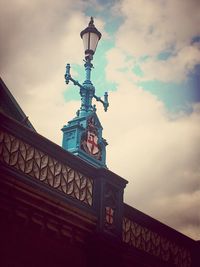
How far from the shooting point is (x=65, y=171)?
9062 millimetres

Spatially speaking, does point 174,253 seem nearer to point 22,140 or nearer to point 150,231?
point 150,231

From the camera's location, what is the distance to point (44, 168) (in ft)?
28.3

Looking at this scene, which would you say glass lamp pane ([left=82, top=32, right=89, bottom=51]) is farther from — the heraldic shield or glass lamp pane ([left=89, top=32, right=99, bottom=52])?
the heraldic shield

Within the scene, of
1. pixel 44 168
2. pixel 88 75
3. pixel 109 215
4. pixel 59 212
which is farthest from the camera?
pixel 88 75

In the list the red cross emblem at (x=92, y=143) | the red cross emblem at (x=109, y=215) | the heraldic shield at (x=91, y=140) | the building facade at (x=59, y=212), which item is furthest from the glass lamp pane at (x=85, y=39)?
the red cross emblem at (x=109, y=215)

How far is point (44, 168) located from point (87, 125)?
18.1 ft

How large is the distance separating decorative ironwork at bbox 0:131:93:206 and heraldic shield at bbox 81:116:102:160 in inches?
163

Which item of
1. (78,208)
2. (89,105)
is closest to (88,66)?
(89,105)

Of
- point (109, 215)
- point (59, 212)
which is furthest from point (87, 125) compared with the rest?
point (59, 212)

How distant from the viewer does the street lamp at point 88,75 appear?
44.8 ft

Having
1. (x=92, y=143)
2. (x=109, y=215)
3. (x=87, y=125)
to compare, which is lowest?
(x=109, y=215)

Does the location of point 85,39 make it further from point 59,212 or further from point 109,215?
point 59,212

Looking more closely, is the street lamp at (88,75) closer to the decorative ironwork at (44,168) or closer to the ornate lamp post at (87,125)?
the ornate lamp post at (87,125)

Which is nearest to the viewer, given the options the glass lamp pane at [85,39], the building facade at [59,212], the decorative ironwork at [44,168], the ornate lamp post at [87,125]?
the building facade at [59,212]
